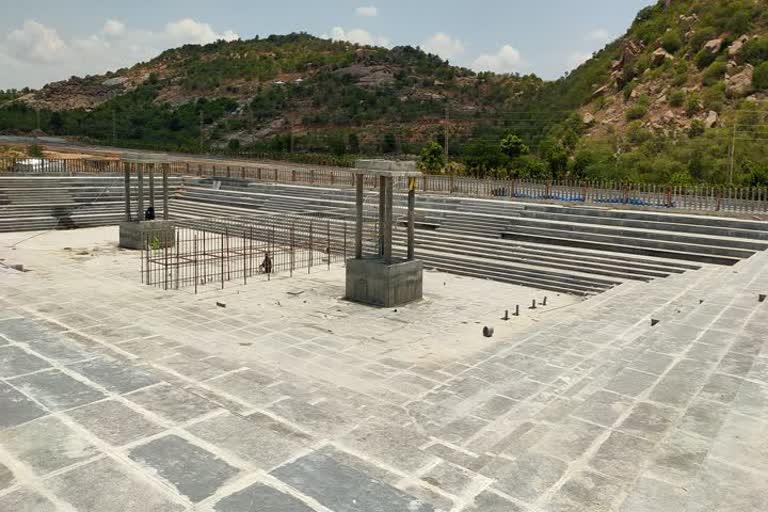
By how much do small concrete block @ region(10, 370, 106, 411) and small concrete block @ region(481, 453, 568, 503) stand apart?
5.34 metres

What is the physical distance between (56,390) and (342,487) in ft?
16.0

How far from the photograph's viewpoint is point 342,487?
586cm

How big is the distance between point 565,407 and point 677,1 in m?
71.7

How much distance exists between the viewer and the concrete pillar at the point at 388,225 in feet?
51.0

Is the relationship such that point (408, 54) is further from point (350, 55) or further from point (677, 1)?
point (677, 1)

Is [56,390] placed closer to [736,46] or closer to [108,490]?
[108,490]

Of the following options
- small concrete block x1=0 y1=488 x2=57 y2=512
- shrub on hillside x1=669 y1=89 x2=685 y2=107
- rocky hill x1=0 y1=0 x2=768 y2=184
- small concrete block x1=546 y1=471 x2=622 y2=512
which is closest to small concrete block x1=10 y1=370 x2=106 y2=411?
small concrete block x1=0 y1=488 x2=57 y2=512

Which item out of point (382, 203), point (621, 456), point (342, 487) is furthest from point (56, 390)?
point (382, 203)

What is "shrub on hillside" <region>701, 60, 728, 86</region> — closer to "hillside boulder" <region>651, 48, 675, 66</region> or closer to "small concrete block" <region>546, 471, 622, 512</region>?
"hillside boulder" <region>651, 48, 675, 66</region>

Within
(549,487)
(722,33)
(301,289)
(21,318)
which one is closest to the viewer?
(549,487)

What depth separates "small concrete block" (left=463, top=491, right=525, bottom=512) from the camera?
5378 mm

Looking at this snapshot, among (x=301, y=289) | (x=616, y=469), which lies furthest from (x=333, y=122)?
(x=616, y=469)

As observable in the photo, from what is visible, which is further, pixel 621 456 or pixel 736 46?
pixel 736 46

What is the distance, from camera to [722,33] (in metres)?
56.2
